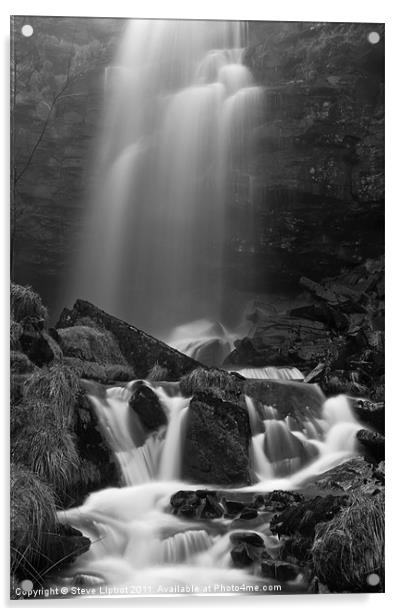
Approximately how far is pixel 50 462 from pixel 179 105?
1.88 metres

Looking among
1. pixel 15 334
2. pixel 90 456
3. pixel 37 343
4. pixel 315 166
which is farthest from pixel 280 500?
pixel 315 166

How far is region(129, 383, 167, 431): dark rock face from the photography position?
11.1 ft

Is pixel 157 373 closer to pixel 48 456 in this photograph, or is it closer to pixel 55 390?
pixel 55 390

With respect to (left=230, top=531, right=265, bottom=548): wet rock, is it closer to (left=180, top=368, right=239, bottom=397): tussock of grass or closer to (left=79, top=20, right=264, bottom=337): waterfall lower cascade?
(left=180, top=368, right=239, bottom=397): tussock of grass

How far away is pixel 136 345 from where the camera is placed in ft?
11.2

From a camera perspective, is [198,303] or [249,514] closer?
[249,514]

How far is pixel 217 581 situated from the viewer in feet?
10.6

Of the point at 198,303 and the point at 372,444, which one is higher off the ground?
the point at 198,303

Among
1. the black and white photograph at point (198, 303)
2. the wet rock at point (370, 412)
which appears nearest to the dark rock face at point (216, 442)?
the black and white photograph at point (198, 303)

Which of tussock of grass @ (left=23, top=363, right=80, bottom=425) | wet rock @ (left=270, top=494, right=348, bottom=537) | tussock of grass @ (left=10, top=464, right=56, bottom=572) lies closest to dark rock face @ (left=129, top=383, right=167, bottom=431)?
tussock of grass @ (left=23, top=363, right=80, bottom=425)

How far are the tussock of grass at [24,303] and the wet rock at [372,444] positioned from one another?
1729 mm

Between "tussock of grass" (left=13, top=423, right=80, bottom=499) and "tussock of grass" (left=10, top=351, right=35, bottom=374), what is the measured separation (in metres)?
0.27

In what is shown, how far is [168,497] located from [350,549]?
2.94 ft

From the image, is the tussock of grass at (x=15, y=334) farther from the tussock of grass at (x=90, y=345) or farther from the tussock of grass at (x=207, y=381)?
the tussock of grass at (x=207, y=381)
